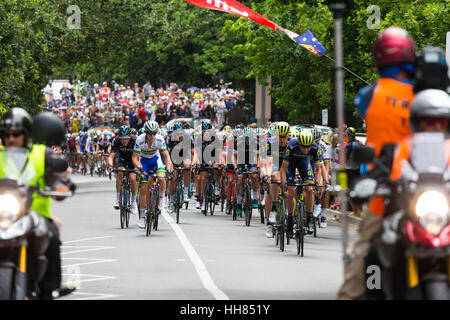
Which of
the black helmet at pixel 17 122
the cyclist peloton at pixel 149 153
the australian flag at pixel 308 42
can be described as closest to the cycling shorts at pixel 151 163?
the cyclist peloton at pixel 149 153

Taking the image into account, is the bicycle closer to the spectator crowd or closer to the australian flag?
the australian flag

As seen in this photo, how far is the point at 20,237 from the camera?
7.81m

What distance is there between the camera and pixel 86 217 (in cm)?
2597

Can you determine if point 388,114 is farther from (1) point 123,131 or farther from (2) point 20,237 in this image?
(1) point 123,131

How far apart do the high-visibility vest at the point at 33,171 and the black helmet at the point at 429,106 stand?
2.64 meters

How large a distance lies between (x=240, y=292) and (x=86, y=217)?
14209 millimetres

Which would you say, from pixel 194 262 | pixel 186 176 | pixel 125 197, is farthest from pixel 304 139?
pixel 186 176

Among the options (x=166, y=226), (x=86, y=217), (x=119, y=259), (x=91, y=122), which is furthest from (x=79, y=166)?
(x=119, y=259)

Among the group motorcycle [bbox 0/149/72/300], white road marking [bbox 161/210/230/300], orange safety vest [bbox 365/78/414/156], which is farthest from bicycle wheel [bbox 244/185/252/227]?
orange safety vest [bbox 365/78/414/156]

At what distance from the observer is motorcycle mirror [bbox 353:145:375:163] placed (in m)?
7.41

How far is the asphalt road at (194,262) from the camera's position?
12.3 meters

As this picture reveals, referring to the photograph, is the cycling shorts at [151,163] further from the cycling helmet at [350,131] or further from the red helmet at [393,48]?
the red helmet at [393,48]

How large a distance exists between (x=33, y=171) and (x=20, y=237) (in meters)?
0.63

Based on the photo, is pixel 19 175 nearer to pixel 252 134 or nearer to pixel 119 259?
pixel 119 259
